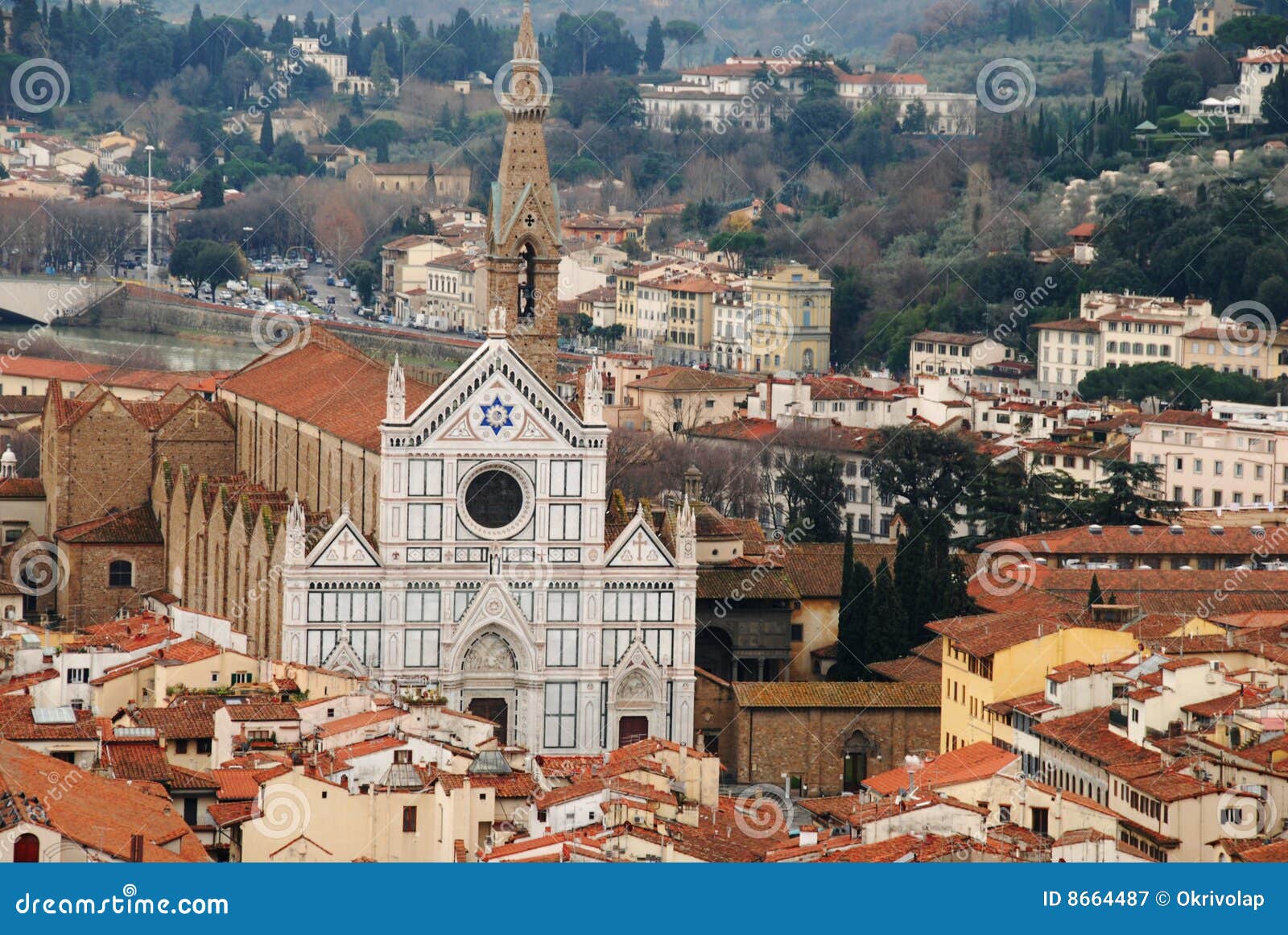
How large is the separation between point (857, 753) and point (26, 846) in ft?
71.7

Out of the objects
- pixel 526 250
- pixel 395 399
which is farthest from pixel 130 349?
pixel 395 399

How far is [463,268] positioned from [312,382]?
7514 centimetres

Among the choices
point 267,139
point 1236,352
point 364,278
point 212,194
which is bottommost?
point 1236,352

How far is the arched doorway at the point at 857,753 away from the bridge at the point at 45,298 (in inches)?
3269

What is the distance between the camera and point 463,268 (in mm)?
140875

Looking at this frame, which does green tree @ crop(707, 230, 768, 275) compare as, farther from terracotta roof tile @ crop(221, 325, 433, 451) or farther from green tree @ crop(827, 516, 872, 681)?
green tree @ crop(827, 516, 872, 681)

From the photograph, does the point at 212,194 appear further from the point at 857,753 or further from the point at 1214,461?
the point at 857,753

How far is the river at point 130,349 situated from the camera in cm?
12244

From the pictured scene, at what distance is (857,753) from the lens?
55938 millimetres

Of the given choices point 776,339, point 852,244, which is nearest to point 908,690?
point 776,339

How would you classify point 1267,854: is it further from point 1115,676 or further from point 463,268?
point 463,268

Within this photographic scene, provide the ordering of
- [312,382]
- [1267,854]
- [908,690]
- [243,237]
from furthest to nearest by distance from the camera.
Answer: [243,237] → [312,382] → [908,690] → [1267,854]

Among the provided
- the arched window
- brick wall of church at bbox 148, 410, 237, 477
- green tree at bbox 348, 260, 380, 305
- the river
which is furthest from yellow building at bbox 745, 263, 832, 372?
the arched window

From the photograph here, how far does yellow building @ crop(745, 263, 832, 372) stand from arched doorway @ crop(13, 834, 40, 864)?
86.3m
